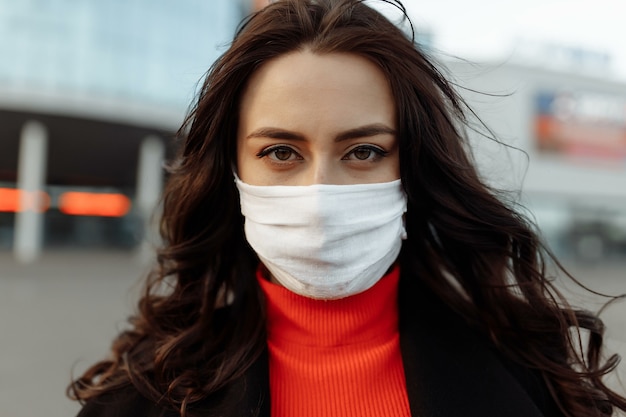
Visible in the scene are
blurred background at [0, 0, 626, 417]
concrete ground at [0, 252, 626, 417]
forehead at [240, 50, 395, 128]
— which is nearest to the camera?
forehead at [240, 50, 395, 128]

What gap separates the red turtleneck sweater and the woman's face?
1.23 ft

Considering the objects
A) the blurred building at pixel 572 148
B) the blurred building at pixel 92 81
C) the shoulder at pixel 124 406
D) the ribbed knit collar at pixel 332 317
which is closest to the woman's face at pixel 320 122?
the ribbed knit collar at pixel 332 317

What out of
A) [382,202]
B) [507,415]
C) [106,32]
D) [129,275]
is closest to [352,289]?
[382,202]

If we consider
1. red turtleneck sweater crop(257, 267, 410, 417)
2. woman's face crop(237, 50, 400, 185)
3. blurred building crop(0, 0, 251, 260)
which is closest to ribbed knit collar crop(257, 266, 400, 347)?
red turtleneck sweater crop(257, 267, 410, 417)

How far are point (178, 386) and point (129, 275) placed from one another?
1300 centimetres

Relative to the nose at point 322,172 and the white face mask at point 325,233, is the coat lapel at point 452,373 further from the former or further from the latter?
the nose at point 322,172

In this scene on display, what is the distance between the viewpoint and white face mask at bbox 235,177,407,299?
1.36 metres

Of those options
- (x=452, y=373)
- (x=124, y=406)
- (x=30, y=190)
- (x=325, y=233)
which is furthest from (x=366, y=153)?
(x=30, y=190)

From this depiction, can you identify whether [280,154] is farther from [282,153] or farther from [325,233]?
[325,233]

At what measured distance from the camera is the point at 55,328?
21.5 ft

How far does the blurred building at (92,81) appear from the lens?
18547 mm

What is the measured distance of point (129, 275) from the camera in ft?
44.4

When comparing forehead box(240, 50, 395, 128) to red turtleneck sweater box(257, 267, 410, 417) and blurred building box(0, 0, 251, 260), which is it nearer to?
red turtleneck sweater box(257, 267, 410, 417)

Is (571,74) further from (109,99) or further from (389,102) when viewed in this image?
(389,102)
